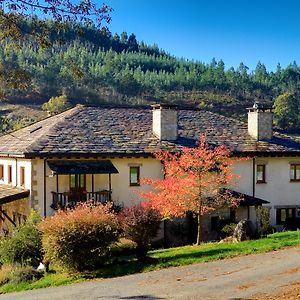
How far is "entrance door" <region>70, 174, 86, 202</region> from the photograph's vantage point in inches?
1091

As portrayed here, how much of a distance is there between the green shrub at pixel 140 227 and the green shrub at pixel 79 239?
0.94 meters

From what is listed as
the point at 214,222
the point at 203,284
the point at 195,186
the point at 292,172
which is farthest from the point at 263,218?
the point at 203,284

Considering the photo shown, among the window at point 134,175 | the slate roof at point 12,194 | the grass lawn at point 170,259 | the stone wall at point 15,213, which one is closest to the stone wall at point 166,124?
the window at point 134,175

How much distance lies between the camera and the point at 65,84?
122688mm

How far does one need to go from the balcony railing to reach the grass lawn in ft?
21.7

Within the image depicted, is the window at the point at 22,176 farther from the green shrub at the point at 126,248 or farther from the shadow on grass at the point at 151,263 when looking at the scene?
the shadow on grass at the point at 151,263

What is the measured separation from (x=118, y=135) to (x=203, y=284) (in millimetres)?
16396

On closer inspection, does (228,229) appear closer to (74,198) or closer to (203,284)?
(74,198)

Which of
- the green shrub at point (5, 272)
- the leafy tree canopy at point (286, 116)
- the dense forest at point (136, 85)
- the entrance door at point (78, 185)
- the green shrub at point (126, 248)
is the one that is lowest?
the green shrub at point (5, 272)

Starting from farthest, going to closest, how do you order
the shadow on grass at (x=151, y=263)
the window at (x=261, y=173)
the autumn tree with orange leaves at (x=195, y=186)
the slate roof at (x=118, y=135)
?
1. the window at (x=261, y=173)
2. the slate roof at (x=118, y=135)
3. the autumn tree with orange leaves at (x=195, y=186)
4. the shadow on grass at (x=151, y=263)

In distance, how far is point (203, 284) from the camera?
15.6m

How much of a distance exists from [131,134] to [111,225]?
1305 centimetres

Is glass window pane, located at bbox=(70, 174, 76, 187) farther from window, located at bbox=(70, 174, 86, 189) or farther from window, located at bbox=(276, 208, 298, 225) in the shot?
window, located at bbox=(276, 208, 298, 225)

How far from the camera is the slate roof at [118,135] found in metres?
28.5
